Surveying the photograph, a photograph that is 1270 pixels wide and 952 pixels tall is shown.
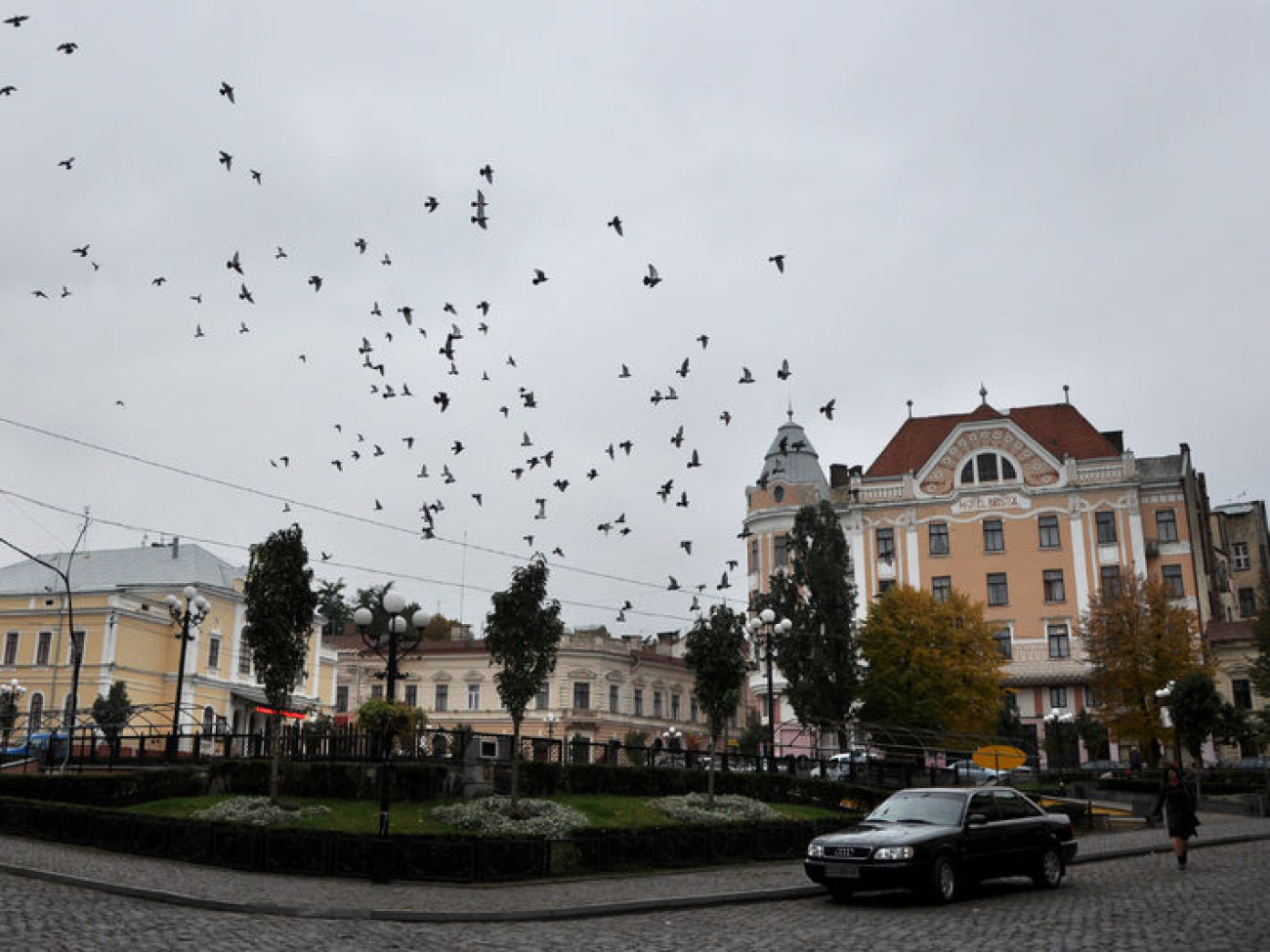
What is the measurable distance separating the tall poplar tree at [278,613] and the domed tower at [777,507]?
41.0 meters

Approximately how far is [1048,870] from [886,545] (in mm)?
48707

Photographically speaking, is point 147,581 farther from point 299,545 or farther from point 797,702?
point 299,545

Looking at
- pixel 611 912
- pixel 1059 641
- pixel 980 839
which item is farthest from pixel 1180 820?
pixel 1059 641

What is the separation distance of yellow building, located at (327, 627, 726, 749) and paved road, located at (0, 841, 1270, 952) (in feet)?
191

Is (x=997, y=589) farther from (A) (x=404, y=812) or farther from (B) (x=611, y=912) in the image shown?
(B) (x=611, y=912)

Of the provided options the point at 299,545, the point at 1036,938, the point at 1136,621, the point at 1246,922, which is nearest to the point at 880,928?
the point at 1036,938

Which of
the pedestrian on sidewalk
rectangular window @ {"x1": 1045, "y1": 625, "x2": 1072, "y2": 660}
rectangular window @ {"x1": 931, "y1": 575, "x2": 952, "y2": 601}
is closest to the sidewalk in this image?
the pedestrian on sidewalk

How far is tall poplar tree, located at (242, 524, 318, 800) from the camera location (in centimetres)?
2572

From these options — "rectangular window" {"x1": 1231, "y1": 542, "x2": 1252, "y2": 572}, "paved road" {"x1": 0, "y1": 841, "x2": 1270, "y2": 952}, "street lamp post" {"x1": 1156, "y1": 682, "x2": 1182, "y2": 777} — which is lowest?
"paved road" {"x1": 0, "y1": 841, "x2": 1270, "y2": 952}

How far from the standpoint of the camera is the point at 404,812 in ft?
78.4

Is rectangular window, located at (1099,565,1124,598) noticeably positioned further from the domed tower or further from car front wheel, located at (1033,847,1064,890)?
car front wheel, located at (1033,847,1064,890)

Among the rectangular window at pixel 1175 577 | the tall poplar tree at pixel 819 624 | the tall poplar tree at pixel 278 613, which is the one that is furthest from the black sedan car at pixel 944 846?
the rectangular window at pixel 1175 577

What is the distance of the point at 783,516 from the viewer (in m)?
66.9

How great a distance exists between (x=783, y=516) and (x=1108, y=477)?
1674 cm
